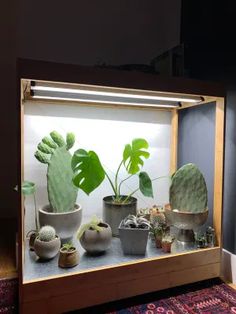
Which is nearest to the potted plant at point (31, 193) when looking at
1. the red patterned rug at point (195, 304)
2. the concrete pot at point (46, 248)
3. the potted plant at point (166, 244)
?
the concrete pot at point (46, 248)

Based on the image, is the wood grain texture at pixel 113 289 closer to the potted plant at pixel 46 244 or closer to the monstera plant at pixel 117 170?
the potted plant at pixel 46 244

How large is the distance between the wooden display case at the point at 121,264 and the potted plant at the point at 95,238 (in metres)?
0.10

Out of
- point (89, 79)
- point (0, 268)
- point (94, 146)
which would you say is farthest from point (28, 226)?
point (89, 79)

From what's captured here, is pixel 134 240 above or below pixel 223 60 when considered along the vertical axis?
below

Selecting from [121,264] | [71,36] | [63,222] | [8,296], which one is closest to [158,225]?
[121,264]

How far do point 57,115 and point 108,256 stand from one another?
0.69m

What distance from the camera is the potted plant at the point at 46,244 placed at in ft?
3.26

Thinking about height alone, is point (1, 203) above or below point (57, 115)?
below

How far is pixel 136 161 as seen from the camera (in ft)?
4.18

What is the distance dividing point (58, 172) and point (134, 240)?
17.1 inches

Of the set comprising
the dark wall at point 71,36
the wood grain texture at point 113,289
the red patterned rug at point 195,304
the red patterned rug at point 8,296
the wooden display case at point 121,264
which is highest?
the dark wall at point 71,36

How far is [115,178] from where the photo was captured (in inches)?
55.3

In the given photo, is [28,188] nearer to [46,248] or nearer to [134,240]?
[46,248]

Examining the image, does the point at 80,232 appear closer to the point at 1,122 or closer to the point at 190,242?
the point at 190,242
